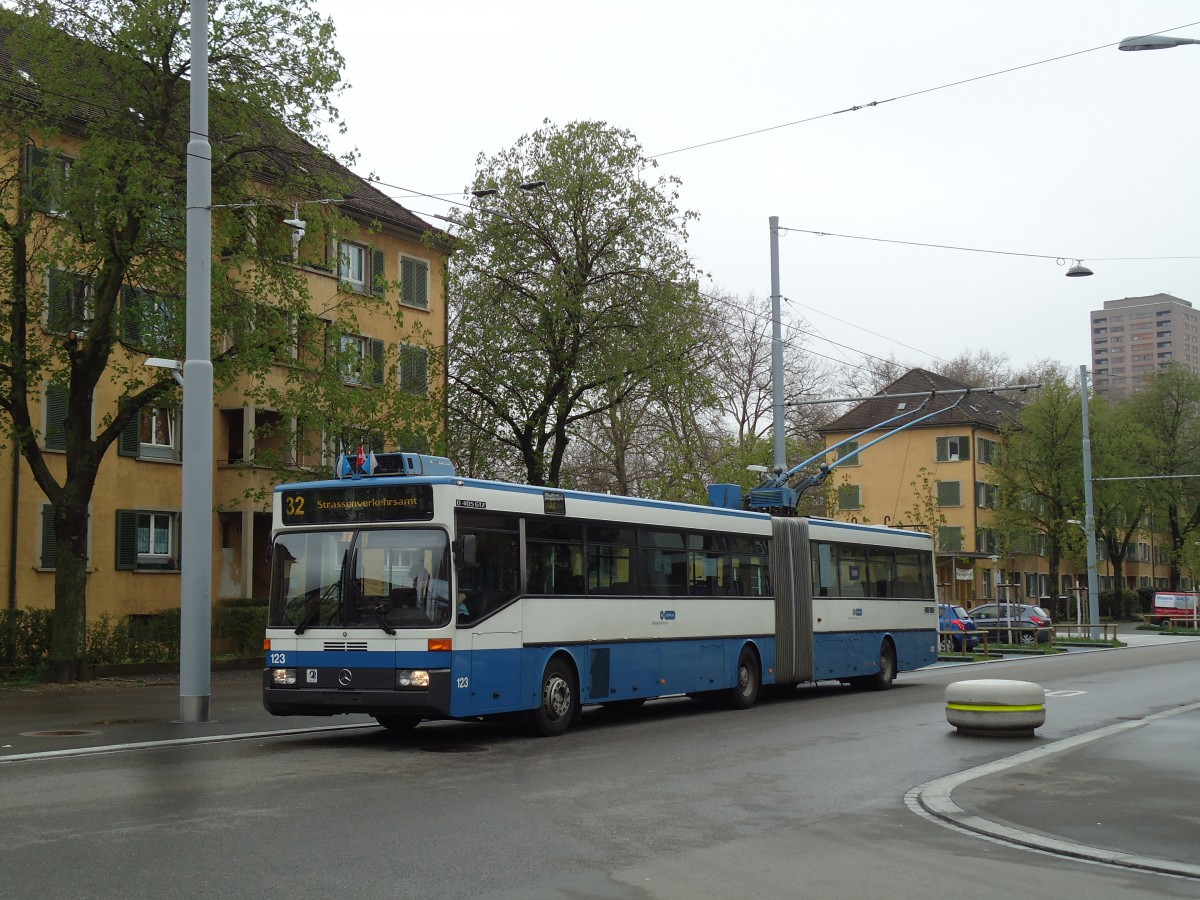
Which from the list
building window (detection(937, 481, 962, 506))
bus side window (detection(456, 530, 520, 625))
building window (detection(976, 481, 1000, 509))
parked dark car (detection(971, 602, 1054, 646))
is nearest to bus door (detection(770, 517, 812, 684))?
bus side window (detection(456, 530, 520, 625))

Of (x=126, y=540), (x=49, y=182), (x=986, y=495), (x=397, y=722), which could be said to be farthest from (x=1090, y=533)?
(x=397, y=722)

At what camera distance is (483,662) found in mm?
15094

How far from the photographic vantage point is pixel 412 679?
575 inches

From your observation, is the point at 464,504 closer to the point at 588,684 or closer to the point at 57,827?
the point at 588,684

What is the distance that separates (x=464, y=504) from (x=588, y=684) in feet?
10.9

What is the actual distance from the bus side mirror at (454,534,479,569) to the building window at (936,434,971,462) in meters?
68.6

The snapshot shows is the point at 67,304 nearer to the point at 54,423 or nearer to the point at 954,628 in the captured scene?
the point at 54,423

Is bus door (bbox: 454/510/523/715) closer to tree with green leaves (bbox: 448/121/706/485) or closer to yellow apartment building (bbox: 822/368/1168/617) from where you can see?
tree with green leaves (bbox: 448/121/706/485)

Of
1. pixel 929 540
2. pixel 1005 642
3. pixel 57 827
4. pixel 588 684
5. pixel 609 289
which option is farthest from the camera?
pixel 1005 642

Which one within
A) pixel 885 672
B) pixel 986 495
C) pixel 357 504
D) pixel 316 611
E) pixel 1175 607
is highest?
pixel 986 495

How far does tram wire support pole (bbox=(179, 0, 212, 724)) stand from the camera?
680 inches

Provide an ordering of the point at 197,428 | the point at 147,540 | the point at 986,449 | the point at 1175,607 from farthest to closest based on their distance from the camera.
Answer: the point at 986,449 → the point at 1175,607 → the point at 147,540 → the point at 197,428

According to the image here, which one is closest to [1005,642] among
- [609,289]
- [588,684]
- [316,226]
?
[609,289]

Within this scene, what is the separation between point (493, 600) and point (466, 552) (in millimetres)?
702
